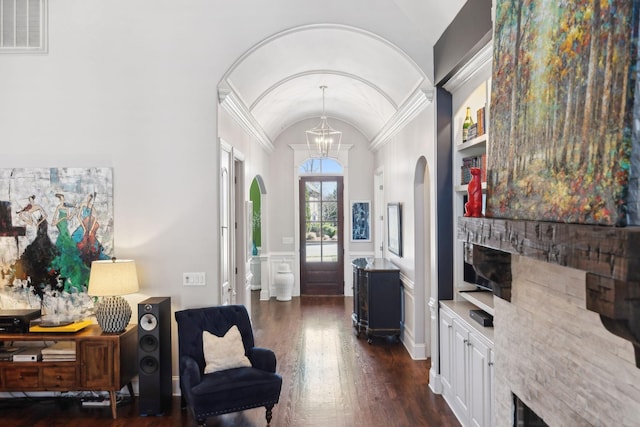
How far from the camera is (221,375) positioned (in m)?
3.43

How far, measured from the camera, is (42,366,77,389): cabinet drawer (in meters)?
3.64

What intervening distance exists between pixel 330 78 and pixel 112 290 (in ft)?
13.3

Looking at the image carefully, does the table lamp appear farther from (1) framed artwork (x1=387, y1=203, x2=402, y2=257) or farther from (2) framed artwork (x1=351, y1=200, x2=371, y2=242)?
(2) framed artwork (x1=351, y1=200, x2=371, y2=242)

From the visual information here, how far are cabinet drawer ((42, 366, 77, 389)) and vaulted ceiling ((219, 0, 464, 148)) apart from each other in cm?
271

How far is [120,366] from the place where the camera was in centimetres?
365

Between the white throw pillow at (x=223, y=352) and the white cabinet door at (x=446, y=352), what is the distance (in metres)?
1.69

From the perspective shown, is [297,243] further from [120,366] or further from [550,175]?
[550,175]

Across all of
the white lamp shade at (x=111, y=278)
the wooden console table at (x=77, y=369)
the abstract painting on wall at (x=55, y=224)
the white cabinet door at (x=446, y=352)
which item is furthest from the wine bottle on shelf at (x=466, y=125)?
the wooden console table at (x=77, y=369)

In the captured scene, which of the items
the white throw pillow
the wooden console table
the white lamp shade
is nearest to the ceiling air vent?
the white lamp shade

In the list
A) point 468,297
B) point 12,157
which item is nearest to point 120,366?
point 12,157

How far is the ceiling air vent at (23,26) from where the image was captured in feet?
13.2

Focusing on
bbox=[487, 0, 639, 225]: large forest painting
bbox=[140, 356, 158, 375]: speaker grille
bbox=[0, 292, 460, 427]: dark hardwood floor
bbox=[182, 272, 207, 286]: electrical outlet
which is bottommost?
bbox=[0, 292, 460, 427]: dark hardwood floor

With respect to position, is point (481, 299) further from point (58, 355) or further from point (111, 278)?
point (58, 355)

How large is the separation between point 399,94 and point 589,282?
13.9 feet
